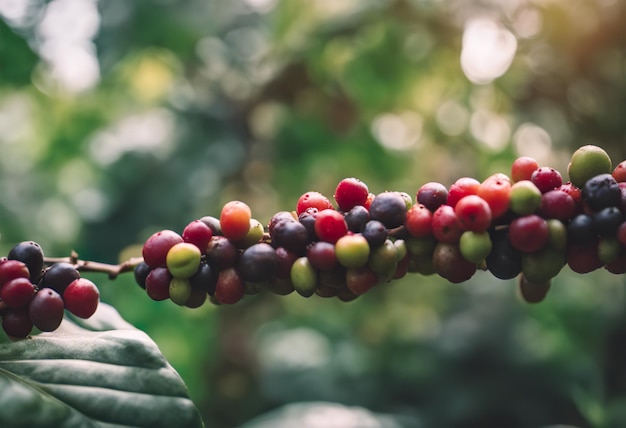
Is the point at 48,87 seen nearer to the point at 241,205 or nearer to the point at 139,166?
the point at 139,166

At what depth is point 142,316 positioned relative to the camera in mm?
1923

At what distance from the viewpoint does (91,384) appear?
49 cm

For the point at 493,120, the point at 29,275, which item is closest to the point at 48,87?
the point at 493,120

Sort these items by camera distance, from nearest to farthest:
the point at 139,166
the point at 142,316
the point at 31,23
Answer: the point at 31,23 → the point at 142,316 → the point at 139,166

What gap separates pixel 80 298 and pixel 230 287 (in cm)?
13

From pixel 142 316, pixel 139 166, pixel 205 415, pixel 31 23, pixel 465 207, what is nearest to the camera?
pixel 465 207

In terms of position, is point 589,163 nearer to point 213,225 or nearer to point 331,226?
point 331,226

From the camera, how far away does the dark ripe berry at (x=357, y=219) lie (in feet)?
1.65

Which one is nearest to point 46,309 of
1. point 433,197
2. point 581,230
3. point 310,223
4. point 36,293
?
point 36,293

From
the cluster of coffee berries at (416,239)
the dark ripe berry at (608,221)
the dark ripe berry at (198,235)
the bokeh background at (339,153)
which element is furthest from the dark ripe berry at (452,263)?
the bokeh background at (339,153)

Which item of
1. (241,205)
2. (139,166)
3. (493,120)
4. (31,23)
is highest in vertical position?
(493,120)

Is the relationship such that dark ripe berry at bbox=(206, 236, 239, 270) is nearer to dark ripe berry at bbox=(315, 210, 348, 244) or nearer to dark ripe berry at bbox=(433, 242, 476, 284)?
dark ripe berry at bbox=(315, 210, 348, 244)

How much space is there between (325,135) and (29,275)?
1752 millimetres

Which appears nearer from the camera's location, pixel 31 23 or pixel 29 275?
pixel 29 275
